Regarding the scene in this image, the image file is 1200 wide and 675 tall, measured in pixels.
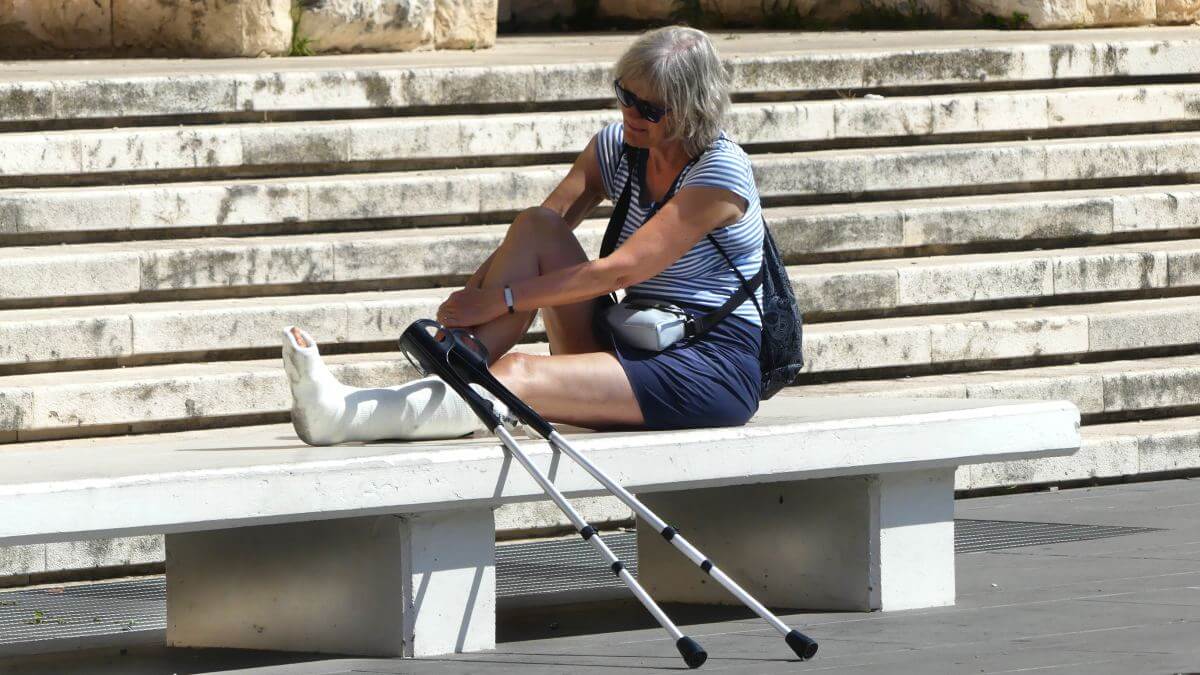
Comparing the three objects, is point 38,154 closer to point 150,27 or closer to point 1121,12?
point 150,27

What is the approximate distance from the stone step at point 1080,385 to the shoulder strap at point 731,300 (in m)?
2.67

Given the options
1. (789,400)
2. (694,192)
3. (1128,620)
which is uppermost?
(694,192)

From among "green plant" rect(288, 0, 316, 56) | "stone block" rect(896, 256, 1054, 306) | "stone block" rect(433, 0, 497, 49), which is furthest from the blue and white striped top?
"stone block" rect(433, 0, 497, 49)

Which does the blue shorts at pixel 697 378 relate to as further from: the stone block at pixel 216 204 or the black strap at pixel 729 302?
the stone block at pixel 216 204

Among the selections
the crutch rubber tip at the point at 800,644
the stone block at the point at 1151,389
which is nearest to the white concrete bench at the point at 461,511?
the crutch rubber tip at the point at 800,644

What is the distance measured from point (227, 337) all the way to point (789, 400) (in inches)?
93.0

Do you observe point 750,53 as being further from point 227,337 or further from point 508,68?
point 227,337

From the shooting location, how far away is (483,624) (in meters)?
5.13

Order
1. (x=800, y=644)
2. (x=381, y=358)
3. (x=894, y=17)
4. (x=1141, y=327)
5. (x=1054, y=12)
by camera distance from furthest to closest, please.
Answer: (x=894, y=17), (x=1054, y=12), (x=1141, y=327), (x=381, y=358), (x=800, y=644)

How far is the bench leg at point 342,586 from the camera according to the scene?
5020 mm

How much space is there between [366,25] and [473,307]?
18.7ft

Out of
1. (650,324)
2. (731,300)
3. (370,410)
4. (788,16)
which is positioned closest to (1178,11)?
(788,16)

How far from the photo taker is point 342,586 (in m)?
5.18

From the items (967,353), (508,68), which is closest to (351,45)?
Result: (508,68)
